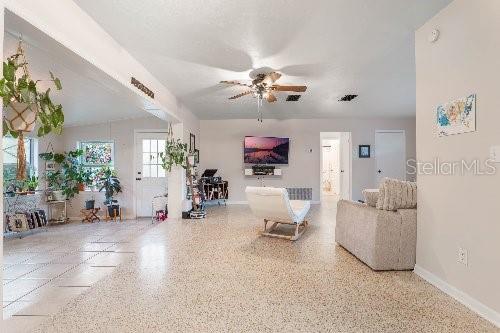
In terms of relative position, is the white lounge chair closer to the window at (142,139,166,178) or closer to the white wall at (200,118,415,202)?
the window at (142,139,166,178)

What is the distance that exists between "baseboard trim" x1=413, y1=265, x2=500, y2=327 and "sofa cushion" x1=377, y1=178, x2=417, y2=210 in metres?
0.62

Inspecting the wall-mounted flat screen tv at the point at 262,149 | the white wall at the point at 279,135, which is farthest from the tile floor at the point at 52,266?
the wall-mounted flat screen tv at the point at 262,149

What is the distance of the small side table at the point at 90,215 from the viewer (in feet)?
21.2

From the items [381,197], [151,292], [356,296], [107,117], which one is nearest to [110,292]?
[151,292]

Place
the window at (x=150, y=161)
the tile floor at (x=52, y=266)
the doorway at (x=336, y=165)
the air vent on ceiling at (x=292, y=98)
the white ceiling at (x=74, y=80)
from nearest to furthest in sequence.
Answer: the white ceiling at (x=74, y=80)
the tile floor at (x=52, y=266)
the air vent on ceiling at (x=292, y=98)
the window at (x=150, y=161)
the doorway at (x=336, y=165)

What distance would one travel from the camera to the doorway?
846 centimetres

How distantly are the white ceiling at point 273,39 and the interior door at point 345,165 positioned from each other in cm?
314

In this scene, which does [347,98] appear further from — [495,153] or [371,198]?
[495,153]

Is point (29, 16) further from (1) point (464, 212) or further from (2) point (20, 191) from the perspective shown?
(2) point (20, 191)

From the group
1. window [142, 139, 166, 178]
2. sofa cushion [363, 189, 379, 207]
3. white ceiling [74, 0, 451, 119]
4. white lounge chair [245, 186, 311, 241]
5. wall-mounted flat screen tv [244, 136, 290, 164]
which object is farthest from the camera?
wall-mounted flat screen tv [244, 136, 290, 164]

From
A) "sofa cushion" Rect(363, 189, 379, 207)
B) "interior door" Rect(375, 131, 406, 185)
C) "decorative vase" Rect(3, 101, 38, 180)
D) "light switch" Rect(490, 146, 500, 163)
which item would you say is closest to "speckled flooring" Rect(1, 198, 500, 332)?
"sofa cushion" Rect(363, 189, 379, 207)

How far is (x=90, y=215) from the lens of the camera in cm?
654

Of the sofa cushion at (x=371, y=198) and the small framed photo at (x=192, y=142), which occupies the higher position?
the small framed photo at (x=192, y=142)

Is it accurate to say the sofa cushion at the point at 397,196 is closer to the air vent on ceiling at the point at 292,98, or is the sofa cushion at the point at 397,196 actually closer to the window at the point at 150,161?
the air vent on ceiling at the point at 292,98
